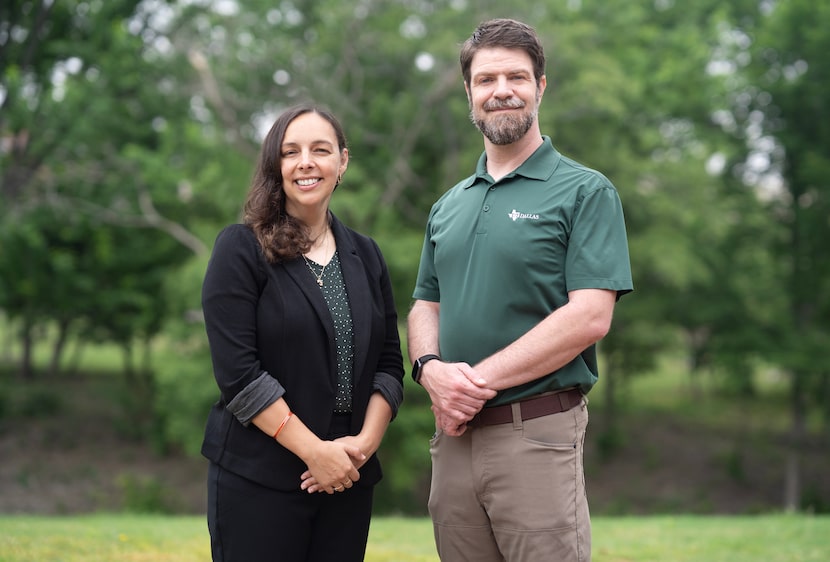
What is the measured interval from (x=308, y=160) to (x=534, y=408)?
3.72 ft

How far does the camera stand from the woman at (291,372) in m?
2.62

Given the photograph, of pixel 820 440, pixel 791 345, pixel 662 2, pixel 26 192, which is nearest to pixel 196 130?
pixel 26 192

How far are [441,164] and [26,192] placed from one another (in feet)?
26.2

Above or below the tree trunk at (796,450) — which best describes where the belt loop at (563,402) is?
above

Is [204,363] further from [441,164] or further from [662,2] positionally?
[662,2]

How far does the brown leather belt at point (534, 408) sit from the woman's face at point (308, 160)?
3.10ft

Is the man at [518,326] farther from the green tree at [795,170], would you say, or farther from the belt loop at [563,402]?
the green tree at [795,170]

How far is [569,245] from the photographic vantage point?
2773 mm

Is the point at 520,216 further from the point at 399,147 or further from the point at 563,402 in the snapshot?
the point at 399,147

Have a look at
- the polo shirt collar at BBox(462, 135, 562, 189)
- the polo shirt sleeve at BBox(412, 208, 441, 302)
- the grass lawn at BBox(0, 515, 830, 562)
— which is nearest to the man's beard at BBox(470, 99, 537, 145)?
the polo shirt collar at BBox(462, 135, 562, 189)

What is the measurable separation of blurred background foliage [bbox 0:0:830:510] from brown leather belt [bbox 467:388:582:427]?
11.4 m

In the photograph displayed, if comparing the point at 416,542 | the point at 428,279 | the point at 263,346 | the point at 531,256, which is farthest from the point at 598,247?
the point at 416,542

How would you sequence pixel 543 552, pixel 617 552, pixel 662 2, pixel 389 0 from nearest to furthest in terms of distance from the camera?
pixel 543 552 → pixel 617 552 → pixel 389 0 → pixel 662 2

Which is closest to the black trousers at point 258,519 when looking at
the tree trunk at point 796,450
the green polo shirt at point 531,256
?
the green polo shirt at point 531,256
